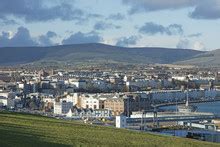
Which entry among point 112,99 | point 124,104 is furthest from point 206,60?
point 124,104

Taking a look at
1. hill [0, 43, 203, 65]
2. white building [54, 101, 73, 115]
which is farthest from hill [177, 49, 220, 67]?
white building [54, 101, 73, 115]

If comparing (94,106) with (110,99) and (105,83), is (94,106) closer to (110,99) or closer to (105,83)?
(110,99)

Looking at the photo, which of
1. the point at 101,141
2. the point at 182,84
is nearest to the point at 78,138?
the point at 101,141

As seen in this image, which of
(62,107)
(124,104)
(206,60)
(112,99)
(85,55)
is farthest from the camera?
(206,60)

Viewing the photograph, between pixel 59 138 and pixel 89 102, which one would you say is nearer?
pixel 59 138

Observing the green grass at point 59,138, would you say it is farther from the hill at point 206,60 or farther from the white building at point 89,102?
the hill at point 206,60

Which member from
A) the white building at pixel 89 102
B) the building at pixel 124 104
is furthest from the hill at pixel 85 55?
the building at pixel 124 104

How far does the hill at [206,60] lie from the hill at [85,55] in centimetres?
450

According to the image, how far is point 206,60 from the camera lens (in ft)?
592

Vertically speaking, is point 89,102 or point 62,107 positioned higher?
point 89,102

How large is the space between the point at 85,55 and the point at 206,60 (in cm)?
3041

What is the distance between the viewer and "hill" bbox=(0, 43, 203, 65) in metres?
170

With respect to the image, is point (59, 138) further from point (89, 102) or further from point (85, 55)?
point (85, 55)

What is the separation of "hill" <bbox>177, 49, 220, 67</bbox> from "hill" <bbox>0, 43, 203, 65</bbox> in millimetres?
4501
